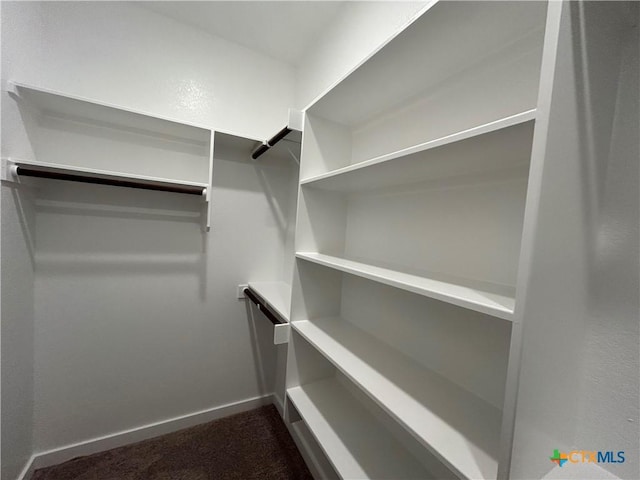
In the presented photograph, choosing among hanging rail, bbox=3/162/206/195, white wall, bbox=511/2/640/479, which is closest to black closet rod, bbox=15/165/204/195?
hanging rail, bbox=3/162/206/195

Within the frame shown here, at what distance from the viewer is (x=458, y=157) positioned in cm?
66

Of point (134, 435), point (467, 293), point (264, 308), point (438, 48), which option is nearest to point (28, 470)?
point (134, 435)

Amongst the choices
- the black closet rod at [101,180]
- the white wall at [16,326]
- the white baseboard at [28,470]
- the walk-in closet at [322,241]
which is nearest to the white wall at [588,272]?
the walk-in closet at [322,241]

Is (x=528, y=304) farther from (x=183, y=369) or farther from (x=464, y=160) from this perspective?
(x=183, y=369)

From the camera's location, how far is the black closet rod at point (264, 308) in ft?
4.30

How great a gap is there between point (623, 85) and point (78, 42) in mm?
2304

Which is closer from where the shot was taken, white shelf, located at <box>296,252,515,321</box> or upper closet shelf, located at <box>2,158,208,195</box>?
white shelf, located at <box>296,252,515,321</box>

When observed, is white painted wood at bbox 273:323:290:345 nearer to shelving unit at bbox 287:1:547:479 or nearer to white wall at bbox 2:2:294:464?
shelving unit at bbox 287:1:547:479

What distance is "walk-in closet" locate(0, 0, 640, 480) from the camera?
505mm

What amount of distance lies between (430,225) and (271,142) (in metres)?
1.04

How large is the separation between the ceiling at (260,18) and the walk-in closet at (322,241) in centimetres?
2

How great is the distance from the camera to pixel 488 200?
742 millimetres

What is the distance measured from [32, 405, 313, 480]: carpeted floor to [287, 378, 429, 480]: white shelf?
24.6 inches

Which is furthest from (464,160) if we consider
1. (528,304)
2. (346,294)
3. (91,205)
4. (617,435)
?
(91,205)
